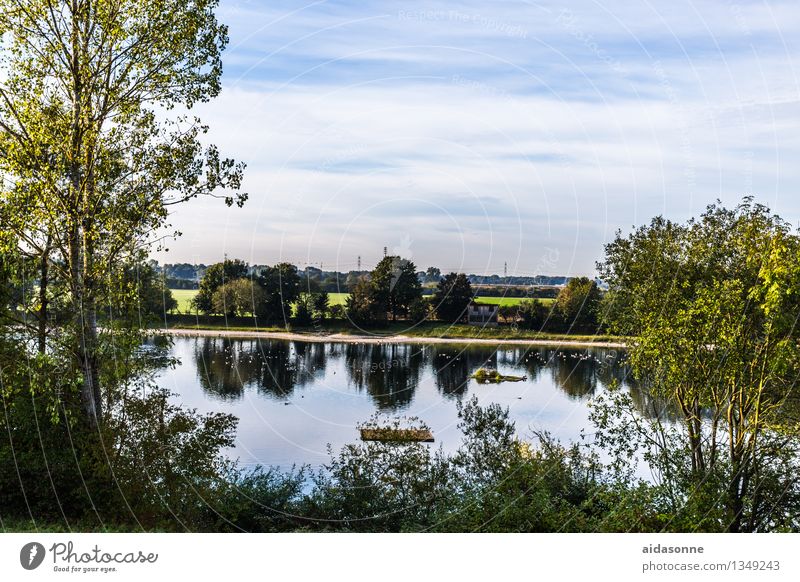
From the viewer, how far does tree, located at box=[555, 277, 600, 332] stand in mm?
13281

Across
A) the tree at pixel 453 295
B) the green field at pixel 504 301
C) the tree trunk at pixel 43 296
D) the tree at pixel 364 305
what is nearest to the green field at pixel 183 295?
the tree at pixel 364 305

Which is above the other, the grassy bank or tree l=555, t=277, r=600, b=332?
tree l=555, t=277, r=600, b=332

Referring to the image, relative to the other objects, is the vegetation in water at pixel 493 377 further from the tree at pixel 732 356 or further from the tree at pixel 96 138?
the tree at pixel 96 138

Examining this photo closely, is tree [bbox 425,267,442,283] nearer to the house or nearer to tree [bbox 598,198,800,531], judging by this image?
the house

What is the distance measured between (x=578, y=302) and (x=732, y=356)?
27.6 ft

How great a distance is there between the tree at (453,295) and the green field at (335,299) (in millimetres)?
737

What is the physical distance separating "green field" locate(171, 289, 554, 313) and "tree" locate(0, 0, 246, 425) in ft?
18.8

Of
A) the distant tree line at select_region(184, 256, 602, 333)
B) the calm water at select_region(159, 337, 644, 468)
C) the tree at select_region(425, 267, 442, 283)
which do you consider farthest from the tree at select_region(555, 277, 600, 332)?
the tree at select_region(425, 267, 442, 283)

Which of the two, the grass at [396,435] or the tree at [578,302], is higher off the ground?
the tree at [578,302]

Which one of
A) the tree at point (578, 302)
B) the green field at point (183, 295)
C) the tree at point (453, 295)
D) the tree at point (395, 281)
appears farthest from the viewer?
the tree at point (453, 295)

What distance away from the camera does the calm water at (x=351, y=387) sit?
1520 cm

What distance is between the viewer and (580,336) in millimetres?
22000

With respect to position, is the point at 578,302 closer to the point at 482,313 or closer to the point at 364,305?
the point at 482,313
